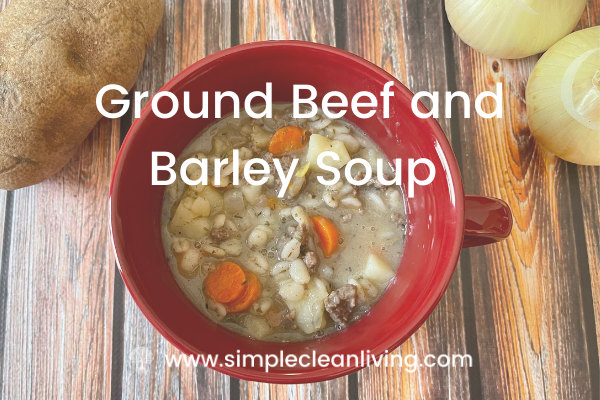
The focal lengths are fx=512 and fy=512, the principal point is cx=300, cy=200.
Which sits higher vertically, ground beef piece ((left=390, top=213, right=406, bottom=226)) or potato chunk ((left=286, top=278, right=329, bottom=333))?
ground beef piece ((left=390, top=213, right=406, bottom=226))

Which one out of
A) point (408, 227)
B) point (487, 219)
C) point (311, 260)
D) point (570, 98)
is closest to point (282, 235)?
point (311, 260)

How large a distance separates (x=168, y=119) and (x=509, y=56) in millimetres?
1017

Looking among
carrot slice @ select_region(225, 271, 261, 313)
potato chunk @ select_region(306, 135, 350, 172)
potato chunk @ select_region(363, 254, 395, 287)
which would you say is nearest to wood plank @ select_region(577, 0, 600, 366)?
potato chunk @ select_region(363, 254, 395, 287)

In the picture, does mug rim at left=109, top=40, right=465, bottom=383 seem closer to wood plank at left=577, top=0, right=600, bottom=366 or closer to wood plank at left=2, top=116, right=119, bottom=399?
wood plank at left=2, top=116, right=119, bottom=399

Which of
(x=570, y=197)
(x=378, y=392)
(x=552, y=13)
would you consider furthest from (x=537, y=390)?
(x=552, y=13)

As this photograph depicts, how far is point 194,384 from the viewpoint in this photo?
1415mm

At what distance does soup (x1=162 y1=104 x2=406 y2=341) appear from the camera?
4.21 ft

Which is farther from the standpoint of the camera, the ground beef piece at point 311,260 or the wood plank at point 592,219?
the wood plank at point 592,219

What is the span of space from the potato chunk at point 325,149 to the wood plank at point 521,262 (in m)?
0.42

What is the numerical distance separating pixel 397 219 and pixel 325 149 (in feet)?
0.87

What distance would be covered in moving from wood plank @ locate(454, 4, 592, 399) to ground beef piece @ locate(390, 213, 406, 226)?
0.29m

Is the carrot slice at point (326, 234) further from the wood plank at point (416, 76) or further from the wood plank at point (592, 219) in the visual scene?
the wood plank at point (592, 219)

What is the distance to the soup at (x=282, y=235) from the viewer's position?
1.28m

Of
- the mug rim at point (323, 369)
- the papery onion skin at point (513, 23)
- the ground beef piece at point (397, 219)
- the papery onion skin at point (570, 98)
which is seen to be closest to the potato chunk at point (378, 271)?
the ground beef piece at point (397, 219)
